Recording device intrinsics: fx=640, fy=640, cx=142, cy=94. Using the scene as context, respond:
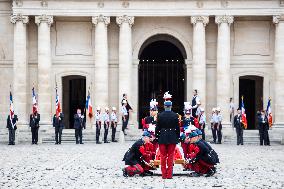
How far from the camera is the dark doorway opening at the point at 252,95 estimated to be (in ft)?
138

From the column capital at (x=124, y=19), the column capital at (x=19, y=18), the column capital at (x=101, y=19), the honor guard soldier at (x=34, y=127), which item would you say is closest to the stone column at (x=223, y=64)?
the column capital at (x=124, y=19)

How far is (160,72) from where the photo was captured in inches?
1741

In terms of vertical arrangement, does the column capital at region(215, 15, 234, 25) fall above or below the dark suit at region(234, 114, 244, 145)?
above

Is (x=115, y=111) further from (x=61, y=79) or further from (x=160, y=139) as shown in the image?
(x=160, y=139)

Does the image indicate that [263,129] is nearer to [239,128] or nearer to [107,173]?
[239,128]

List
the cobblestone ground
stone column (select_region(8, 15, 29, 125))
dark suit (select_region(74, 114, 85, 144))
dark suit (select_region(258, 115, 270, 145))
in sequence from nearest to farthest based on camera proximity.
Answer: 1. the cobblestone ground
2. dark suit (select_region(258, 115, 270, 145))
3. dark suit (select_region(74, 114, 85, 144))
4. stone column (select_region(8, 15, 29, 125))

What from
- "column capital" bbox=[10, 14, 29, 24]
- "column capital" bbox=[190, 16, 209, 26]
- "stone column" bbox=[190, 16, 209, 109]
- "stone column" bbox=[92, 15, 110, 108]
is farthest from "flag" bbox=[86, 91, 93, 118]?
"column capital" bbox=[190, 16, 209, 26]

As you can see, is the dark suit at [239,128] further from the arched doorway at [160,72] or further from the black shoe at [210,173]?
the black shoe at [210,173]

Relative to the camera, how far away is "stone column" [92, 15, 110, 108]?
38.3m

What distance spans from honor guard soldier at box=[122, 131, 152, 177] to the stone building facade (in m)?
21.1

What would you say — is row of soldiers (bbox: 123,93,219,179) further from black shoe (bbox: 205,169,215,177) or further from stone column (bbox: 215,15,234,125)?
stone column (bbox: 215,15,234,125)

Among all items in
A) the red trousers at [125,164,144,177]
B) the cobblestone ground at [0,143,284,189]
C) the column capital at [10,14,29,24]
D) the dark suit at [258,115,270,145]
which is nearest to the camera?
the cobblestone ground at [0,143,284,189]

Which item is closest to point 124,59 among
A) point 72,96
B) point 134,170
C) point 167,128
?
point 72,96

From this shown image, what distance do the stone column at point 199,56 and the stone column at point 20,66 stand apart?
1013cm
